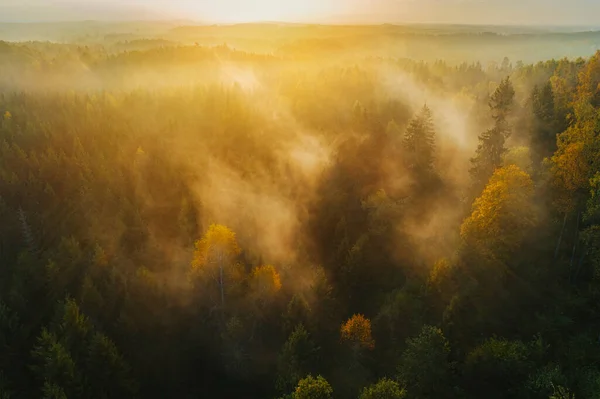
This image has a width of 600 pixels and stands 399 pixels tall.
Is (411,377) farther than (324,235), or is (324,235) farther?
(324,235)

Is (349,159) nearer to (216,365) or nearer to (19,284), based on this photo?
(216,365)

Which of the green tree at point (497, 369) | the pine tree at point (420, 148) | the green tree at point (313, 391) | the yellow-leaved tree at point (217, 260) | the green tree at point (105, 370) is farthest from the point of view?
the pine tree at point (420, 148)

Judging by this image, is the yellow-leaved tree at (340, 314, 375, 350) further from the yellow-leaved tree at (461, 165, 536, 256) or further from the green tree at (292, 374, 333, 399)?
the yellow-leaved tree at (461, 165, 536, 256)

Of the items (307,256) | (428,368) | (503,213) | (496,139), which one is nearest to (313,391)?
(428,368)

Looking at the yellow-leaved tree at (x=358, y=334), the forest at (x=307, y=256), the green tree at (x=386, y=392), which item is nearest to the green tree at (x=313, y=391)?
the forest at (x=307, y=256)

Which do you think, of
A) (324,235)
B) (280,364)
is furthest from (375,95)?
(280,364)

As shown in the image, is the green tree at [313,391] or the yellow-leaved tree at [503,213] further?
the yellow-leaved tree at [503,213]

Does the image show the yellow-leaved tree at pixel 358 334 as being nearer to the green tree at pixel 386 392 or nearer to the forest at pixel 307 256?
the forest at pixel 307 256
